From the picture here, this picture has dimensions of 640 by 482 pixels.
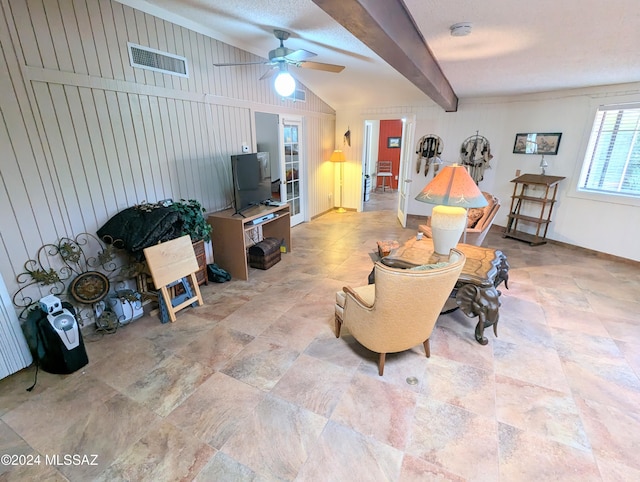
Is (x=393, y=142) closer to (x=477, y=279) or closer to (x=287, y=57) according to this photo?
(x=287, y=57)

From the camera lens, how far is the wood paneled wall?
2.21m

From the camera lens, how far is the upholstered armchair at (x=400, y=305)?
1.83 m

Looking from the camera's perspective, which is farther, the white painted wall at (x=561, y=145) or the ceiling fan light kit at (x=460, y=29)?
the white painted wall at (x=561, y=145)

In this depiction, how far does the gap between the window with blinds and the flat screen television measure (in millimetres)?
4852

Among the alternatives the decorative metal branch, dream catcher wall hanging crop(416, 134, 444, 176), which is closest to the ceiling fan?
the decorative metal branch

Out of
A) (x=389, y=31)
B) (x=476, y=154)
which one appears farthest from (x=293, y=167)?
(x=389, y=31)

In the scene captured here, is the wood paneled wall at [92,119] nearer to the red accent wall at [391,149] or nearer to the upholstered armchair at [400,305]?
the upholstered armchair at [400,305]

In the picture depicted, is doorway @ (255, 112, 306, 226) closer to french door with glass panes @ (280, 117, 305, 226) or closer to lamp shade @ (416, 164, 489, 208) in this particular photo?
french door with glass panes @ (280, 117, 305, 226)

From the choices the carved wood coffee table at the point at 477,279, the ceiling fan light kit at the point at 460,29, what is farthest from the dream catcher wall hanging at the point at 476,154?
the ceiling fan light kit at the point at 460,29

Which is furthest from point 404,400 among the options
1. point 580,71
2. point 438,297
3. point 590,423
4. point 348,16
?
point 580,71

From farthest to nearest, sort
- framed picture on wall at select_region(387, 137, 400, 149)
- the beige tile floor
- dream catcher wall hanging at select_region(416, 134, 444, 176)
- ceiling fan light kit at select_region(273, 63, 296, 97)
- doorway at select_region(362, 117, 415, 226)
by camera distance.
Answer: framed picture on wall at select_region(387, 137, 400, 149) → doorway at select_region(362, 117, 415, 226) → dream catcher wall hanging at select_region(416, 134, 444, 176) → ceiling fan light kit at select_region(273, 63, 296, 97) → the beige tile floor

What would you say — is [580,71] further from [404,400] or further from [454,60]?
[404,400]

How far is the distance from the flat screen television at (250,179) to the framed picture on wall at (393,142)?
7335 mm

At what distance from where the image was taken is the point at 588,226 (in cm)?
464
